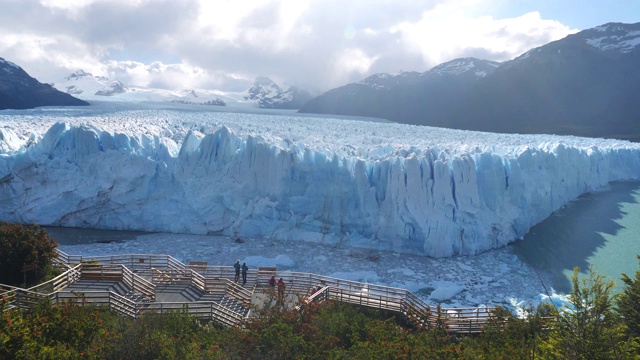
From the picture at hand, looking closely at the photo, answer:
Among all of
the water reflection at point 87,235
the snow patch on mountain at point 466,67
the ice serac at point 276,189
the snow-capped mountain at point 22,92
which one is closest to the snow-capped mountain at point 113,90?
the snow-capped mountain at point 22,92

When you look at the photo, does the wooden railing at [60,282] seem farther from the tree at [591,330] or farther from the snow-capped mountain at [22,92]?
the snow-capped mountain at [22,92]

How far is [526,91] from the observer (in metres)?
60.1

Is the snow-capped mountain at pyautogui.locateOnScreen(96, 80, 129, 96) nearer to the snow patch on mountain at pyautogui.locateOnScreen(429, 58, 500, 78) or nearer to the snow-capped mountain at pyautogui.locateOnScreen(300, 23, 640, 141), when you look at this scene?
the snow-capped mountain at pyautogui.locateOnScreen(300, 23, 640, 141)

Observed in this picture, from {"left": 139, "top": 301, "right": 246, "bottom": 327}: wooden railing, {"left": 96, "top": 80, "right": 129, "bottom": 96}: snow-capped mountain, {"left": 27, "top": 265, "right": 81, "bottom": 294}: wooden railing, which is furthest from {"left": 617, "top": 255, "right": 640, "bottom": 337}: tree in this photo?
{"left": 96, "top": 80, "right": 129, "bottom": 96}: snow-capped mountain

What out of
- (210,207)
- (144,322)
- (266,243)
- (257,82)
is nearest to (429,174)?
(266,243)

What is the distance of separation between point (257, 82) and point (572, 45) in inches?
3163

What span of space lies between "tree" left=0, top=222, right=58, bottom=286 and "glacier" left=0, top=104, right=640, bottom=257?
7.91m

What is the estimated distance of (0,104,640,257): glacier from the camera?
14805 millimetres

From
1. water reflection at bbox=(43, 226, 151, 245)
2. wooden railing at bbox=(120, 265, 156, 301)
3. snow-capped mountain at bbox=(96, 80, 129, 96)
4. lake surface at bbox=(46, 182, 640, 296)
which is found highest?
snow-capped mountain at bbox=(96, 80, 129, 96)

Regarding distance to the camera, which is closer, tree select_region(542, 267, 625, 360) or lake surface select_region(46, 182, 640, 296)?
tree select_region(542, 267, 625, 360)

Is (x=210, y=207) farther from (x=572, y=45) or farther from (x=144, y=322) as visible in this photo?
(x=572, y=45)

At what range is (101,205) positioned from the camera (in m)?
16.5

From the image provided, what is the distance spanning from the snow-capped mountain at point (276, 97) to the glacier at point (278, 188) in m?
67.9

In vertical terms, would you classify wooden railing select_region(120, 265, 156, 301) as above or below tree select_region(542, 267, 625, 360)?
below
